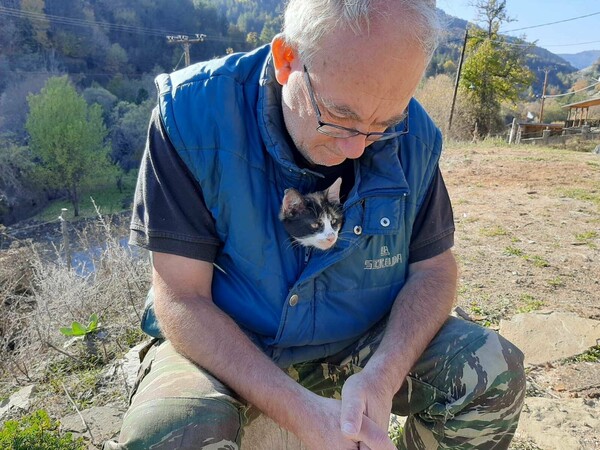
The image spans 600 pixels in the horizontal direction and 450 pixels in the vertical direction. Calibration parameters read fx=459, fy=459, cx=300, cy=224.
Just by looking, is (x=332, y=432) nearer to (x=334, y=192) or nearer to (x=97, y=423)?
(x=334, y=192)

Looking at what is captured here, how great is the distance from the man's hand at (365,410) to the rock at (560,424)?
102 cm

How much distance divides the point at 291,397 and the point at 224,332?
0.27 meters

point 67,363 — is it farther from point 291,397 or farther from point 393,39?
point 393,39

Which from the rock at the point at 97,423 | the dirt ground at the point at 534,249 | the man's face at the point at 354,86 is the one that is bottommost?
the rock at the point at 97,423

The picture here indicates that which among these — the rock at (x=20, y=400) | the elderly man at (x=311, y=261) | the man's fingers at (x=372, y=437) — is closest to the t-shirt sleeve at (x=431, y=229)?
the elderly man at (x=311, y=261)

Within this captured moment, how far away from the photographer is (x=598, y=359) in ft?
8.12

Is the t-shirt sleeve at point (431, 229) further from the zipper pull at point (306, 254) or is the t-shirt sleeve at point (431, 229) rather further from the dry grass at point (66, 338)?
the dry grass at point (66, 338)

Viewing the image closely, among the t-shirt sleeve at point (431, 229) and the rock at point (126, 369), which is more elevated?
the t-shirt sleeve at point (431, 229)

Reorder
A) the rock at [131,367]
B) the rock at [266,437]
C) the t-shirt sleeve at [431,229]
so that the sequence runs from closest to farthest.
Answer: the rock at [266,437] → the t-shirt sleeve at [431,229] → the rock at [131,367]

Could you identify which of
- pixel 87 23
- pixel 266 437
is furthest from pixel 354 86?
pixel 87 23

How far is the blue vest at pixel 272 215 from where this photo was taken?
144cm

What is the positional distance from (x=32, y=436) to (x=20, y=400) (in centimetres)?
117

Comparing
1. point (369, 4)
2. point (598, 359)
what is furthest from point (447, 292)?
point (598, 359)

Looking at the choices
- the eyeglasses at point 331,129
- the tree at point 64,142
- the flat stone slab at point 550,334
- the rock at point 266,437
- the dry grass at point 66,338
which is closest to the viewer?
the eyeglasses at point 331,129
